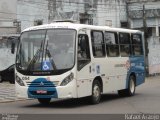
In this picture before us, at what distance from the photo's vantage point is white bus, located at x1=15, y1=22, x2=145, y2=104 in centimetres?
1655

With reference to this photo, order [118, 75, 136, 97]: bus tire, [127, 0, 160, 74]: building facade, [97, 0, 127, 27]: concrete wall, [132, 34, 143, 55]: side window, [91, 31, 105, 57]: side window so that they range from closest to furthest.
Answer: [91, 31, 105, 57]: side window < [118, 75, 136, 97]: bus tire < [132, 34, 143, 55]: side window < [97, 0, 127, 27]: concrete wall < [127, 0, 160, 74]: building facade

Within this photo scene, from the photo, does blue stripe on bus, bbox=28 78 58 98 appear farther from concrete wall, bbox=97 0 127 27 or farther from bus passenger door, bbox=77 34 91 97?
concrete wall, bbox=97 0 127 27

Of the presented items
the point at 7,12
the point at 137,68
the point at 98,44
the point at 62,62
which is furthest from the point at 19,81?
the point at 7,12

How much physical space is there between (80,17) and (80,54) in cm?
3446

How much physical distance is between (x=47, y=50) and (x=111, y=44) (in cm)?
384

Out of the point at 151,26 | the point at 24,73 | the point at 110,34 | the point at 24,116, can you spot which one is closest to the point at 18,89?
the point at 24,73

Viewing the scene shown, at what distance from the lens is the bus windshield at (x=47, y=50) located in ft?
54.6

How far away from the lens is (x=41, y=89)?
1677 centimetres

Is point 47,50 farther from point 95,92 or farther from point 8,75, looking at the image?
point 8,75

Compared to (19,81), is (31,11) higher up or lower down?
higher up

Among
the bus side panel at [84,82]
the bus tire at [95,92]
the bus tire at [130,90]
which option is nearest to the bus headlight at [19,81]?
the bus side panel at [84,82]

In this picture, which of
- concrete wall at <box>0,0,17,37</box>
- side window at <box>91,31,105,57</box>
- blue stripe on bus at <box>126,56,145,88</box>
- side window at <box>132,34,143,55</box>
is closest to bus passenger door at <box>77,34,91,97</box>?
side window at <box>91,31,105,57</box>

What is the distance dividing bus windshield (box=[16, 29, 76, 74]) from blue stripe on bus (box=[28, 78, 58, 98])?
0.45 m

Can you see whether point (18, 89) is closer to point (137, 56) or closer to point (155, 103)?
point (155, 103)
